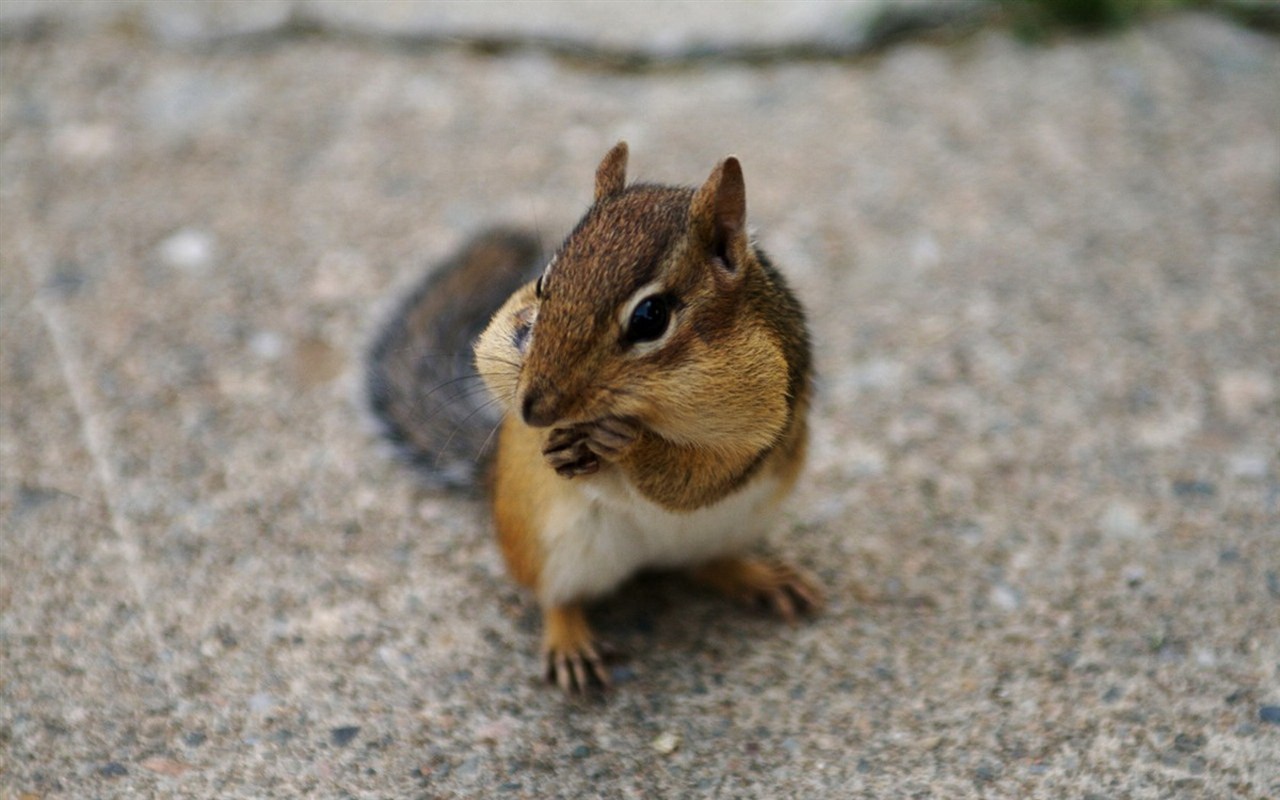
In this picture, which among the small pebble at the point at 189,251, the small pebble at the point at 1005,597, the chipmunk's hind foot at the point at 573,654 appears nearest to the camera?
the chipmunk's hind foot at the point at 573,654

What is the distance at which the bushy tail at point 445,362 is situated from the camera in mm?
2248

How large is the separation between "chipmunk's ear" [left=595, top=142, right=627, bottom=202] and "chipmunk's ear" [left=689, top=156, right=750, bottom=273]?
0.54ft

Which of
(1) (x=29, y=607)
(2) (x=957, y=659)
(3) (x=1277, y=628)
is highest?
(3) (x=1277, y=628)

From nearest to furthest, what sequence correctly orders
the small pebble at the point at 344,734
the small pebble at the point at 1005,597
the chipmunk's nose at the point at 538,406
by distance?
the chipmunk's nose at the point at 538,406 < the small pebble at the point at 344,734 < the small pebble at the point at 1005,597

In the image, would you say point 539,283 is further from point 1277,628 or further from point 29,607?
point 1277,628

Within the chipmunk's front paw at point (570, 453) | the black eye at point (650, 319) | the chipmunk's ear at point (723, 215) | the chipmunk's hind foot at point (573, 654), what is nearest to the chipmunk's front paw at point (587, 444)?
the chipmunk's front paw at point (570, 453)

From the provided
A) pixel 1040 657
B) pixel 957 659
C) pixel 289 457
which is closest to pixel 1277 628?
pixel 1040 657

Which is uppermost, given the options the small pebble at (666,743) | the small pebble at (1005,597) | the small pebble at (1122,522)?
the small pebble at (1122,522)

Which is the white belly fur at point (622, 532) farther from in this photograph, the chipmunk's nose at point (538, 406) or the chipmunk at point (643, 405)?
the chipmunk's nose at point (538, 406)

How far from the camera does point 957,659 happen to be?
6.50 feet

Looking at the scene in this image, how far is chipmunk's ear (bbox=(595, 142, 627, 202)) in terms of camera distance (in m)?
1.78

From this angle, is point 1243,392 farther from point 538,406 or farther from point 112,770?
point 112,770

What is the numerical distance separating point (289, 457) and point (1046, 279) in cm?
152

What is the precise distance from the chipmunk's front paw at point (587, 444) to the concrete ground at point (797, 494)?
41 centimetres
